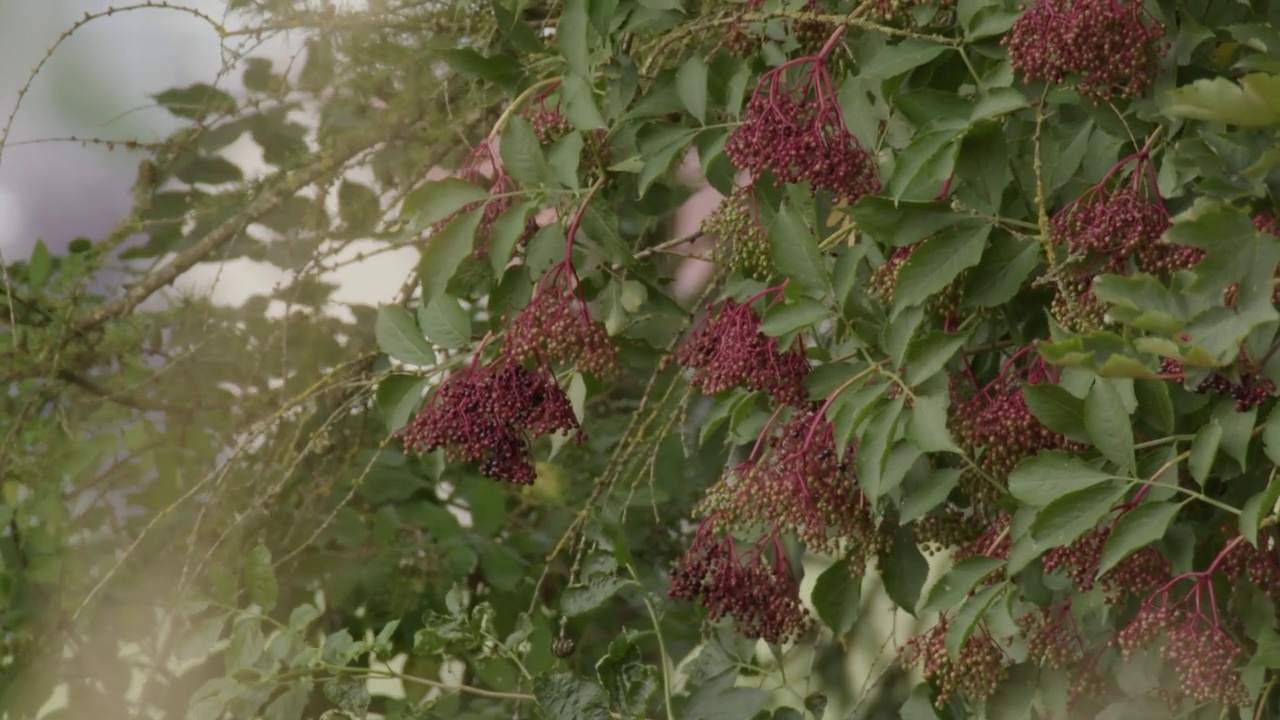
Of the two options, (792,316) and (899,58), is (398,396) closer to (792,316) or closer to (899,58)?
(792,316)

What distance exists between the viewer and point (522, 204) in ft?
3.42

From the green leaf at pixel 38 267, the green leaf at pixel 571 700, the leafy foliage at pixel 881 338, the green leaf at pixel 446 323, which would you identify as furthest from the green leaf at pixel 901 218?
the green leaf at pixel 38 267

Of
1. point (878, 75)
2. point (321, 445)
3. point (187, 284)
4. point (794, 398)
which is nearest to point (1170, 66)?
point (878, 75)

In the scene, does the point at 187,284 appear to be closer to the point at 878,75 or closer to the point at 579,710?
the point at 579,710

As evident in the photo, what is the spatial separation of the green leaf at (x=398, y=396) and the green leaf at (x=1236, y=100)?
0.59 metres

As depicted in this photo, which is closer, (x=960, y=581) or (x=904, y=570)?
(x=960, y=581)

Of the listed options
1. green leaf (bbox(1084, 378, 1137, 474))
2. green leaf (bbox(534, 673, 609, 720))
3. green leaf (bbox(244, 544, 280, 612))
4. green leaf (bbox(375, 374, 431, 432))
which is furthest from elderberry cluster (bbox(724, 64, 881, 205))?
green leaf (bbox(244, 544, 280, 612))

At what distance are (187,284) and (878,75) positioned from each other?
105 cm

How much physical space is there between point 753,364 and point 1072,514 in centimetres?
22

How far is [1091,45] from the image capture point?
2.73 feet

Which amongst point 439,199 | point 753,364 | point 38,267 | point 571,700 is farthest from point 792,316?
point 38,267

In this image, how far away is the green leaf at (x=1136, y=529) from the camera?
2.63ft

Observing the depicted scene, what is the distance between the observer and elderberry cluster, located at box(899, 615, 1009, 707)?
961 millimetres

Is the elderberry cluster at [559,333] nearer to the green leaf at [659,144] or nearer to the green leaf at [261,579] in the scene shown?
the green leaf at [659,144]
